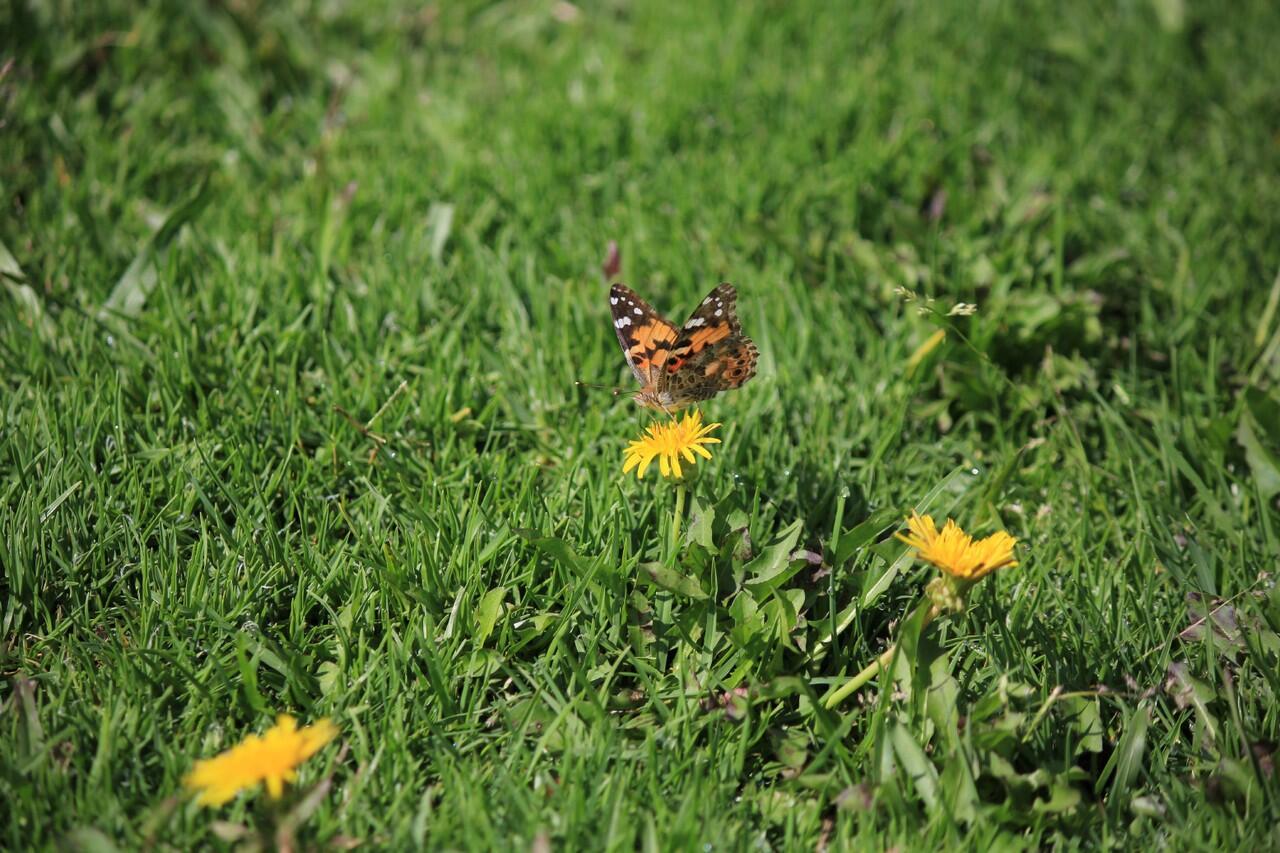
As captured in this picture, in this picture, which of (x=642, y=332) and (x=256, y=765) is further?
(x=642, y=332)

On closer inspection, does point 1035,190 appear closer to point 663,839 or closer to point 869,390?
point 869,390

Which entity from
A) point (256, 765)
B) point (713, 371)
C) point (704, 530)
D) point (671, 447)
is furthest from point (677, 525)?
point (256, 765)

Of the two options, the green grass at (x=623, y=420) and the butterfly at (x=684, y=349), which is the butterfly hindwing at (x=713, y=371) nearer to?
the butterfly at (x=684, y=349)

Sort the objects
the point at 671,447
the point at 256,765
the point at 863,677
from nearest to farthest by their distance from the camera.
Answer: the point at 256,765
the point at 863,677
the point at 671,447

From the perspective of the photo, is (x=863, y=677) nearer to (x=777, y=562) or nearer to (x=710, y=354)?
(x=777, y=562)

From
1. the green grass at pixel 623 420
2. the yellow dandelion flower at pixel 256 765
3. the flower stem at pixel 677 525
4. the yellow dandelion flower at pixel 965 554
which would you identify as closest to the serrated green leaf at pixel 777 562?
the green grass at pixel 623 420
